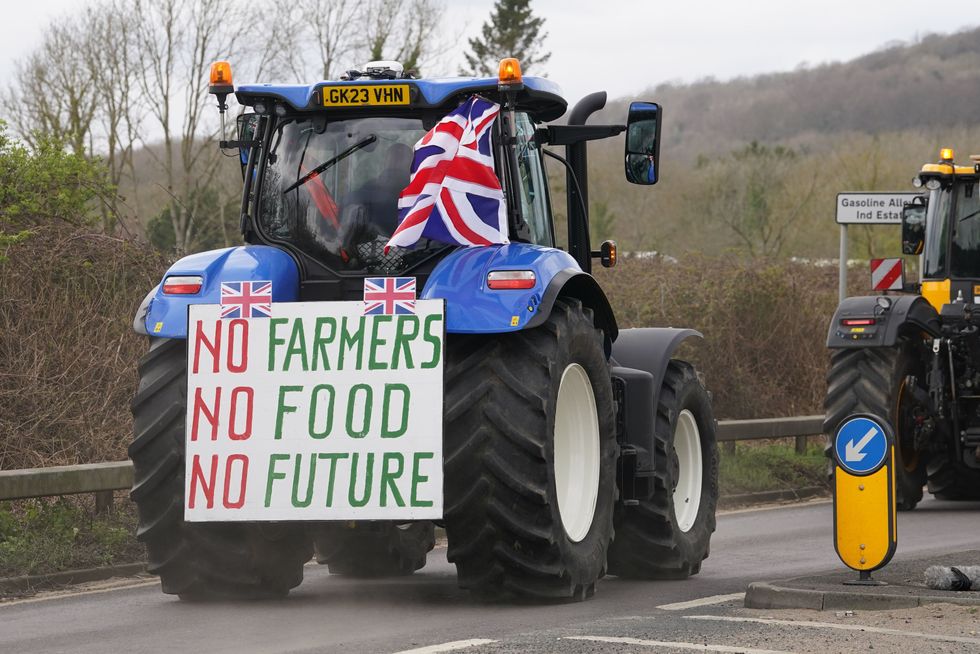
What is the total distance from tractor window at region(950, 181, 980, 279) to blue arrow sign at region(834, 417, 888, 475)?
7.22 meters

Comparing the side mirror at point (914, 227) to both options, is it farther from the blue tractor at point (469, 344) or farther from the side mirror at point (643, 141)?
the side mirror at point (643, 141)

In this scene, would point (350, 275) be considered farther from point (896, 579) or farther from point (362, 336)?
point (896, 579)

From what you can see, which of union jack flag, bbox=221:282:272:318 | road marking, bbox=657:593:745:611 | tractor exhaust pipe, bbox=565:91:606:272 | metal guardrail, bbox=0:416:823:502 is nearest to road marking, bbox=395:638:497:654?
road marking, bbox=657:593:745:611

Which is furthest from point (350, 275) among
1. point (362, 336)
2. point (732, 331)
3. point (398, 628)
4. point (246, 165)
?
point (732, 331)

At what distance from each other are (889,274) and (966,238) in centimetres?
79

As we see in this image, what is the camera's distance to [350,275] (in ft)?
28.3

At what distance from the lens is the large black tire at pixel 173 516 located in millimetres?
8203

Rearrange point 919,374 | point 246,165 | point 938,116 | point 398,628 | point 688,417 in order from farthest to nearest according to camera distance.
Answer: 1. point 938,116
2. point 919,374
3. point 688,417
4. point 246,165
5. point 398,628

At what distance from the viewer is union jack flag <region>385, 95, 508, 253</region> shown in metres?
8.34

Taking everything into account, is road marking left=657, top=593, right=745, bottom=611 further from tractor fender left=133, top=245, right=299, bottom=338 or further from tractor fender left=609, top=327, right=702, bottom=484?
tractor fender left=133, top=245, right=299, bottom=338

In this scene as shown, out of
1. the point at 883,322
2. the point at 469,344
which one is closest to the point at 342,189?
the point at 469,344

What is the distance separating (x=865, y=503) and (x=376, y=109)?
3324 mm

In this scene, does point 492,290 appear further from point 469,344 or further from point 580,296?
point 580,296

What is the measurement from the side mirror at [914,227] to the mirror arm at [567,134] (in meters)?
6.66
